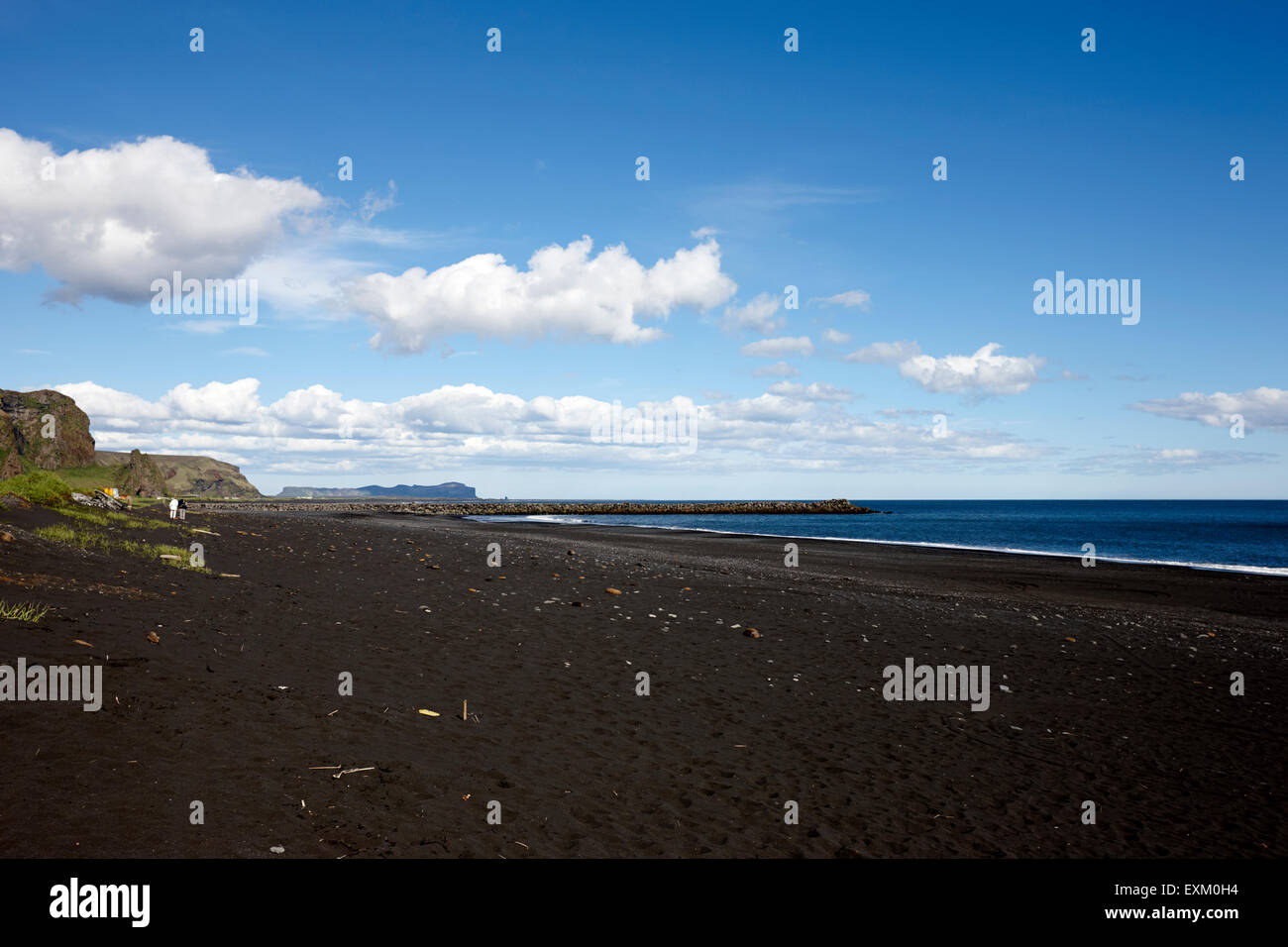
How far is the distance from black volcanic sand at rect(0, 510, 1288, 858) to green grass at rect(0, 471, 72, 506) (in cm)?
1517

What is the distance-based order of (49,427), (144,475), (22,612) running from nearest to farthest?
(22,612) → (49,427) → (144,475)

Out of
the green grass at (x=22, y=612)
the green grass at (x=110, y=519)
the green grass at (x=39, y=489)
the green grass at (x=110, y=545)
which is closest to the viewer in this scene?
the green grass at (x=22, y=612)

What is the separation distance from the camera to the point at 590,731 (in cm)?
995

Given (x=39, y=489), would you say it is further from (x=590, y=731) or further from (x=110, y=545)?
(x=590, y=731)

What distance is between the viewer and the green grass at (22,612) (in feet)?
34.3

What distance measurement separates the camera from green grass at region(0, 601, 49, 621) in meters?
10.5

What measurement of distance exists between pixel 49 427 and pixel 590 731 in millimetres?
105704

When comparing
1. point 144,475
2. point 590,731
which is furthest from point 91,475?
point 144,475

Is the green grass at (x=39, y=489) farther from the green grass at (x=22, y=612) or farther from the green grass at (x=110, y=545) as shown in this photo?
the green grass at (x=22, y=612)

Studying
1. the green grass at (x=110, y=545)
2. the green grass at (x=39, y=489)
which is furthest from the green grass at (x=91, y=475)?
the green grass at (x=110, y=545)

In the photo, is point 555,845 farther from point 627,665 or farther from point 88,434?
point 88,434

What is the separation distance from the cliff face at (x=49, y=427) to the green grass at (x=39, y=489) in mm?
63238

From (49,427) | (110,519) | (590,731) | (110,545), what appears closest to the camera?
(590,731)
